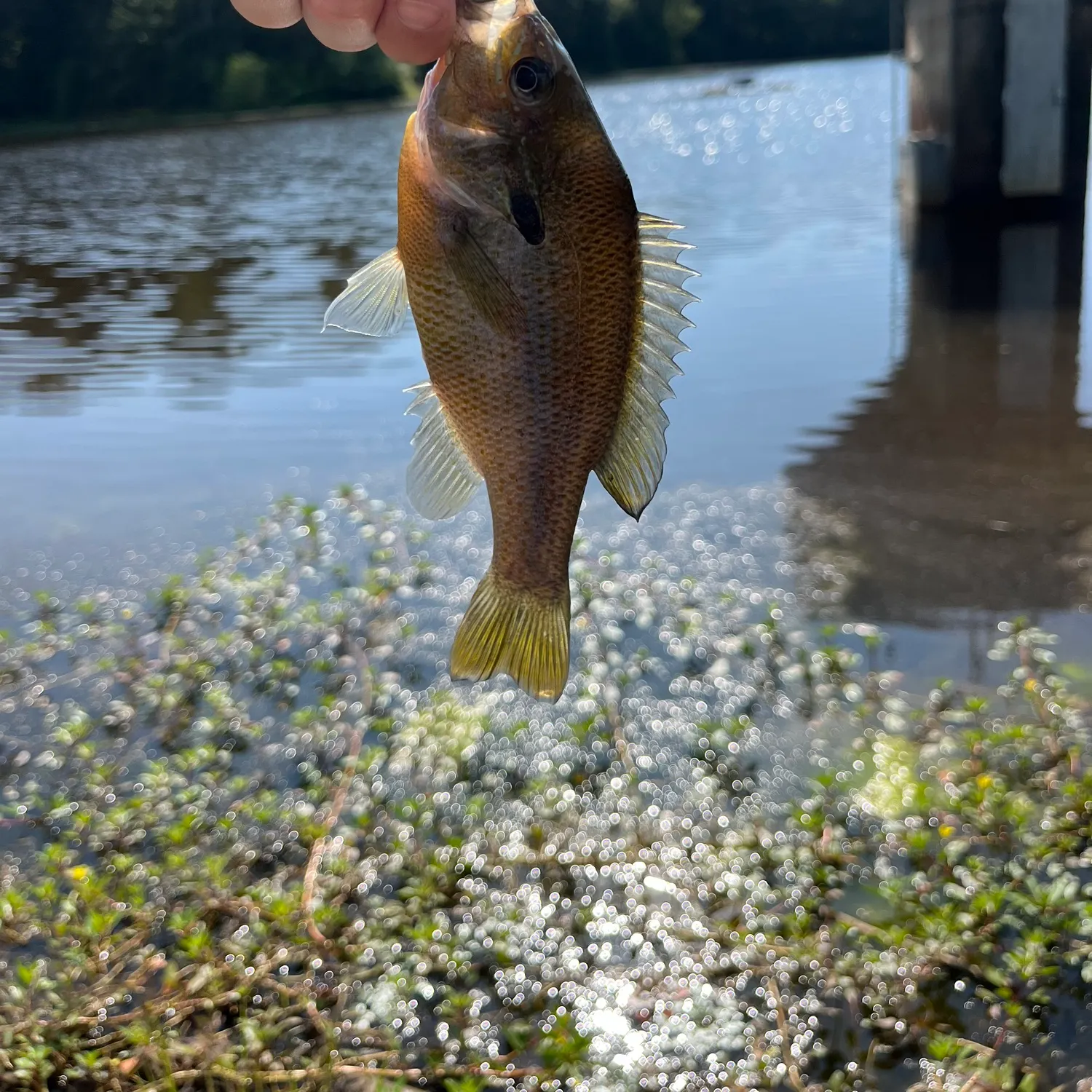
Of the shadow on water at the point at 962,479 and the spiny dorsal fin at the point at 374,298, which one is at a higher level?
the spiny dorsal fin at the point at 374,298

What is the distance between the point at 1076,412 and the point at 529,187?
26.3 ft

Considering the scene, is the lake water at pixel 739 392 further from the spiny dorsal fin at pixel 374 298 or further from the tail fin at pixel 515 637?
the spiny dorsal fin at pixel 374 298

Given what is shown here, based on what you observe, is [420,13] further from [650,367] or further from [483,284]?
[650,367]

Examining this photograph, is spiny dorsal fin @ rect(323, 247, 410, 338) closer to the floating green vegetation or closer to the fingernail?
the fingernail

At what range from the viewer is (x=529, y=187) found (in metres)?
1.84

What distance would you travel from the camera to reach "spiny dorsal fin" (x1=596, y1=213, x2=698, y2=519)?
193cm

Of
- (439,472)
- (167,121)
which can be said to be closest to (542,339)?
(439,472)

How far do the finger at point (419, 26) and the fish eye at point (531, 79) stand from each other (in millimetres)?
208

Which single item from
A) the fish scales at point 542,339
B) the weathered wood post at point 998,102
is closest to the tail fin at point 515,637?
the fish scales at point 542,339

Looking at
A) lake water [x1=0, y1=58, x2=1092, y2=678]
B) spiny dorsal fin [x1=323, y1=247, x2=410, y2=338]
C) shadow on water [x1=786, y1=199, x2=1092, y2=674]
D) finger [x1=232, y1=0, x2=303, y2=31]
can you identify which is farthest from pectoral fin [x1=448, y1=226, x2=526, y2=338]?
shadow on water [x1=786, y1=199, x2=1092, y2=674]

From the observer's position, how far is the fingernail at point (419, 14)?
1.93 metres

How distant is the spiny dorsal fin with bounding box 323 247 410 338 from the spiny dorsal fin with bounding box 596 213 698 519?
0.41 metres

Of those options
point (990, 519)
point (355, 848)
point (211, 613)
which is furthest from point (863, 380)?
point (355, 848)

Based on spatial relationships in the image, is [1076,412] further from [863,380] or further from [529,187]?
[529,187]
